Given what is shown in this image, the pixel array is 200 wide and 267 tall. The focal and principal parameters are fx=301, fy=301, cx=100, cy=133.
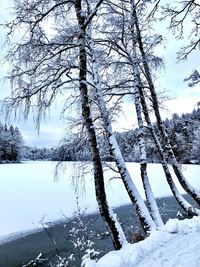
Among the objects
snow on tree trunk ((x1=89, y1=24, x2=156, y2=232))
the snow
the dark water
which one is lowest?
the dark water

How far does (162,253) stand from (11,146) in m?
62.6

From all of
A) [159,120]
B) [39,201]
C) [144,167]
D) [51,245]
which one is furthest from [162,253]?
[39,201]

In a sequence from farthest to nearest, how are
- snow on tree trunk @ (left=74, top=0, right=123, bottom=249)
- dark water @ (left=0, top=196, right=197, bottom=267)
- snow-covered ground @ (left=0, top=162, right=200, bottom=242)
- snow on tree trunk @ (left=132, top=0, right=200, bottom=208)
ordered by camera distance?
snow-covered ground @ (left=0, top=162, right=200, bottom=242)
snow on tree trunk @ (left=132, top=0, right=200, bottom=208)
dark water @ (left=0, top=196, right=197, bottom=267)
snow on tree trunk @ (left=74, top=0, right=123, bottom=249)

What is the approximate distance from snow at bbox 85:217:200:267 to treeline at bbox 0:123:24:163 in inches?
2250

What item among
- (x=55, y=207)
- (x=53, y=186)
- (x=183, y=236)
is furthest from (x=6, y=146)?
(x=183, y=236)

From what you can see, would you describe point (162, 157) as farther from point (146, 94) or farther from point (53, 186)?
point (53, 186)

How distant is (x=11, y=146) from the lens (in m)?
63.5

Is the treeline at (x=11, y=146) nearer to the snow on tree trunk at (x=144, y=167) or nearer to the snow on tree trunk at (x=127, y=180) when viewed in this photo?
the snow on tree trunk at (x=144, y=167)

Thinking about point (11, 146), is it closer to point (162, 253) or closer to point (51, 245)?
point (51, 245)

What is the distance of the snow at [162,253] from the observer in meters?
3.66

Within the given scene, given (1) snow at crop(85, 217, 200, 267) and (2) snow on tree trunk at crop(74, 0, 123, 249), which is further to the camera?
(2) snow on tree trunk at crop(74, 0, 123, 249)

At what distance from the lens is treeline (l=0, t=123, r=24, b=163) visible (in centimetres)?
6106

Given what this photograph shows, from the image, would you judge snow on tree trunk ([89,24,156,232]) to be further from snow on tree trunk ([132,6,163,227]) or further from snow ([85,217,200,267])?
snow ([85,217,200,267])

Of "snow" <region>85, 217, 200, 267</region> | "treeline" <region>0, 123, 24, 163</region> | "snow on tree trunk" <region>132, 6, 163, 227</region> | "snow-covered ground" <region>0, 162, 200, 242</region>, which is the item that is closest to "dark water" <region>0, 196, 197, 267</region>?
"snow-covered ground" <region>0, 162, 200, 242</region>
